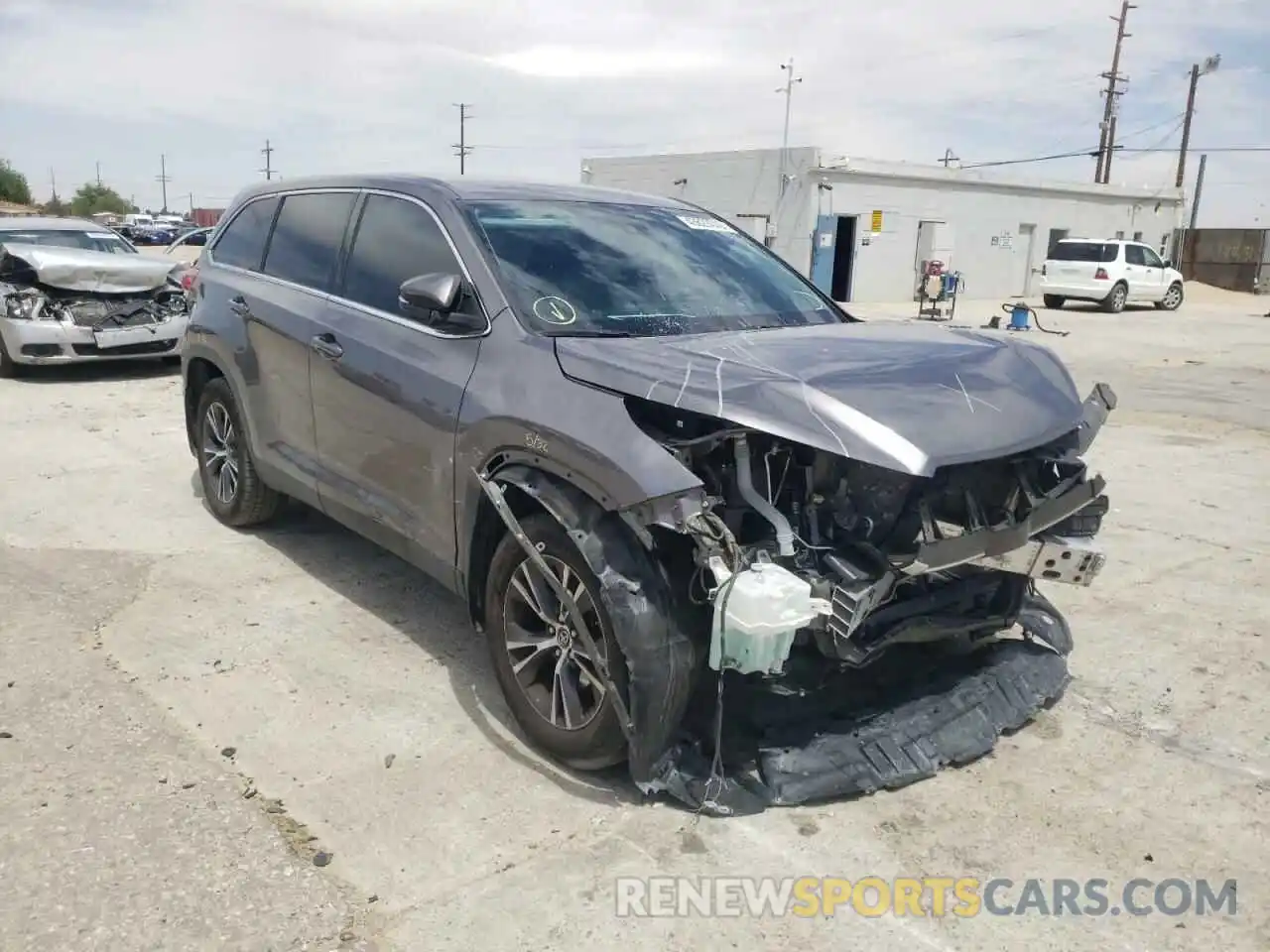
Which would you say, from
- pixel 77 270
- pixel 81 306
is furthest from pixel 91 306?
pixel 77 270

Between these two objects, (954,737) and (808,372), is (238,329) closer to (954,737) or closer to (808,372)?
(808,372)

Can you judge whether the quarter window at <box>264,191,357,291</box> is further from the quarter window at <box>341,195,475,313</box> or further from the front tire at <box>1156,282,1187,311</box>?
the front tire at <box>1156,282,1187,311</box>

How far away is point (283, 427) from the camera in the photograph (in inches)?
190

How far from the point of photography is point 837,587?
283 cm

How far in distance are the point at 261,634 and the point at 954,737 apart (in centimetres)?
284

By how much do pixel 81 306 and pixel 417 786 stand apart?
→ 9501 mm

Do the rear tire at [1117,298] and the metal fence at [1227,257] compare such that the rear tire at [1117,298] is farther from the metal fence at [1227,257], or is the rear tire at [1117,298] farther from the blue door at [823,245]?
the metal fence at [1227,257]

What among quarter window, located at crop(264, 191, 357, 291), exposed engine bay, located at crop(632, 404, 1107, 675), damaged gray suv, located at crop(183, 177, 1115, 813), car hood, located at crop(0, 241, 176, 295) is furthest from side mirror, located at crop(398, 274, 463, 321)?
car hood, located at crop(0, 241, 176, 295)

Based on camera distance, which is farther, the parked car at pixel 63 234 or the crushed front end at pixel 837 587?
the parked car at pixel 63 234

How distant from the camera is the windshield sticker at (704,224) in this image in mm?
4602

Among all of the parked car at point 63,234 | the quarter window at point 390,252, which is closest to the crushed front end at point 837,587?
the quarter window at point 390,252


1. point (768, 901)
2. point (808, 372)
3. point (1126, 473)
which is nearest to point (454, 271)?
point (808, 372)

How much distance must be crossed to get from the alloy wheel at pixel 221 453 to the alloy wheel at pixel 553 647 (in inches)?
107

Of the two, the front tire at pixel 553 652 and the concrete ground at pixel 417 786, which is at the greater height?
the front tire at pixel 553 652
